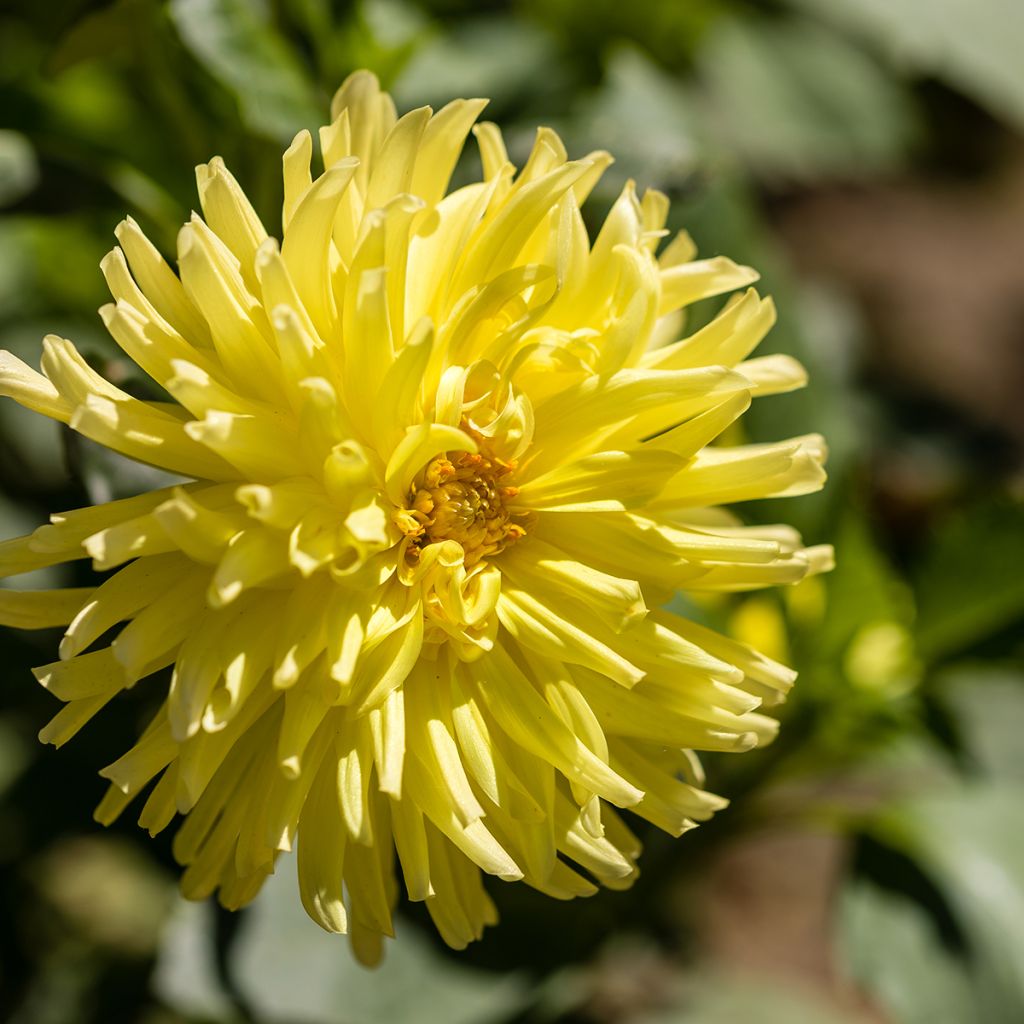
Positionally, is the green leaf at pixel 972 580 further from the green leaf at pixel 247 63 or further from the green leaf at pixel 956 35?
the green leaf at pixel 247 63

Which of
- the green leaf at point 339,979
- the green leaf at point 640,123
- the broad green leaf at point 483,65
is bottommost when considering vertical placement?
the green leaf at point 339,979

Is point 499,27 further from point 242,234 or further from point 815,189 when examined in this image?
point 815,189

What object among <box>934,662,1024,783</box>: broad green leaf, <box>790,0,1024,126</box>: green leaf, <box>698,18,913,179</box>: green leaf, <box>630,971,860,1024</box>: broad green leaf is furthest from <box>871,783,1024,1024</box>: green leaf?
<box>698,18,913,179</box>: green leaf

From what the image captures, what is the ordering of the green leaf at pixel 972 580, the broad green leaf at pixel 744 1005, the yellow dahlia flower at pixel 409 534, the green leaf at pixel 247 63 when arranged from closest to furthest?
the yellow dahlia flower at pixel 409 534 → the green leaf at pixel 247 63 → the green leaf at pixel 972 580 → the broad green leaf at pixel 744 1005

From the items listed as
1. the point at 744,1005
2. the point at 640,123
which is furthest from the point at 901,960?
the point at 640,123

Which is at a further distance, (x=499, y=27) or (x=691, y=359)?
(x=499, y=27)

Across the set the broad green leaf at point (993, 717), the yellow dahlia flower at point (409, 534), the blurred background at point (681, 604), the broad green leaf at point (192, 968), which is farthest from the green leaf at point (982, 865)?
the broad green leaf at point (192, 968)

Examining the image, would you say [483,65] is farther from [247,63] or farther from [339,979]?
[339,979]

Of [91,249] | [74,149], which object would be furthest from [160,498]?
[91,249]
